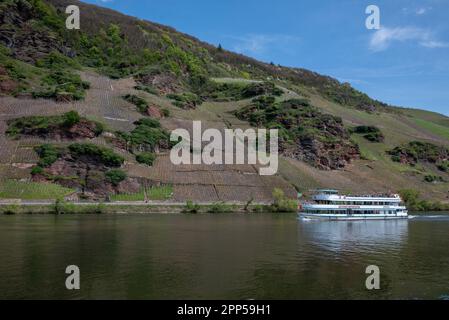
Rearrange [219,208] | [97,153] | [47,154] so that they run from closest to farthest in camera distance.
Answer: [219,208]
[47,154]
[97,153]

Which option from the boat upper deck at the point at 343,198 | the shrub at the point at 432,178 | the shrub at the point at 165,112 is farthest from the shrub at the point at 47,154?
the shrub at the point at 432,178

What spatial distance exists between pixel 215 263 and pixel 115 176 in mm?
75957

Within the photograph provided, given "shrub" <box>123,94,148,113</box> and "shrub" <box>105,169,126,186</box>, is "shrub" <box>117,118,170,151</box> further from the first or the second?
"shrub" <box>105,169,126,186</box>

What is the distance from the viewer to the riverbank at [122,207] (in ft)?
289

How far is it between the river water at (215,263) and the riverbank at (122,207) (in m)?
26.6

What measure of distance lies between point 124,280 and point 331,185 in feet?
355

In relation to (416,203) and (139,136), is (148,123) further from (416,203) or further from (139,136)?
(416,203)

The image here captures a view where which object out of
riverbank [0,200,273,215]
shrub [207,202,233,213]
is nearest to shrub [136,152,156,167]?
riverbank [0,200,273,215]

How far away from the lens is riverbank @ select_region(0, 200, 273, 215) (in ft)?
289

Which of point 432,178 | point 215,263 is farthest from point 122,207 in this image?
point 432,178

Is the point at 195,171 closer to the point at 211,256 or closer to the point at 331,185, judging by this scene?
the point at 331,185

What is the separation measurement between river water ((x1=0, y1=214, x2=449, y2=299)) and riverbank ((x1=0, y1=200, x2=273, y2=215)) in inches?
1047

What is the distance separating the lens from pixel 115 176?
10925 cm

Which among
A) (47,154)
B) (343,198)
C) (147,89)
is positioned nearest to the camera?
(343,198)
